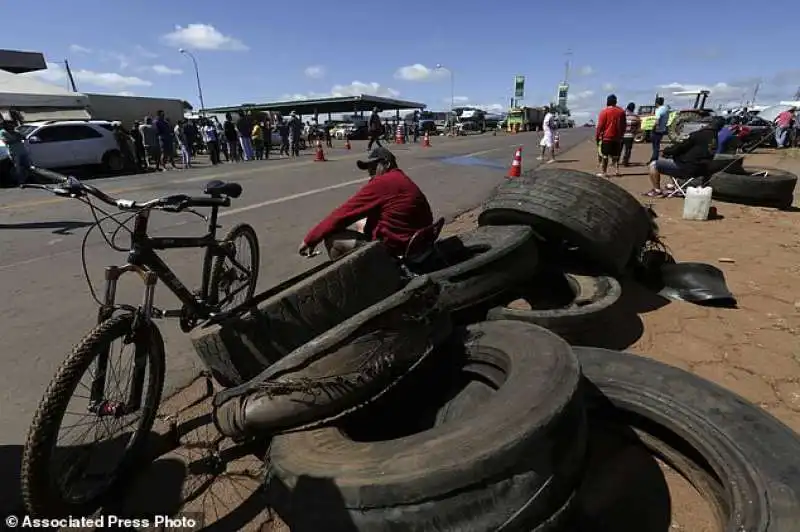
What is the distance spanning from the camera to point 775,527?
5.91 feet

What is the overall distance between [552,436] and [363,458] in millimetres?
779

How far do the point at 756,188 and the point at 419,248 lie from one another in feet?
25.4

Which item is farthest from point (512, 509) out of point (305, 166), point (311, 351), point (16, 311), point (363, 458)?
point (305, 166)

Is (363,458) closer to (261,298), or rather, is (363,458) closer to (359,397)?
(359,397)

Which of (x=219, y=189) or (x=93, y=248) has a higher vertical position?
(x=219, y=189)

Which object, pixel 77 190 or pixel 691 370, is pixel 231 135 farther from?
pixel 691 370

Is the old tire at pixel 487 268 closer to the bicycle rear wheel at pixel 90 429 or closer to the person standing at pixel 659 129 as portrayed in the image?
the bicycle rear wheel at pixel 90 429

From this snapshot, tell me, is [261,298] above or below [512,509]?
above

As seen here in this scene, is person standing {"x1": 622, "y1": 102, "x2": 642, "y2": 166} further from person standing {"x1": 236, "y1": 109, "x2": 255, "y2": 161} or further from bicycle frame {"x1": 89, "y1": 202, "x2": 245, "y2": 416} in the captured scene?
person standing {"x1": 236, "y1": 109, "x2": 255, "y2": 161}

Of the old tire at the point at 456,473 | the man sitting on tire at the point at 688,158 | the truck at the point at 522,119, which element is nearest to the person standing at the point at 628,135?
the man sitting on tire at the point at 688,158

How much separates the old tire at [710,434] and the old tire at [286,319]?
4.79 ft

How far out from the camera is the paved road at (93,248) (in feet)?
12.3

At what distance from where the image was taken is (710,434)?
2.31 meters

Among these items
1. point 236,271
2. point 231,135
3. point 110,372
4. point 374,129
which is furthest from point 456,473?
point 374,129
